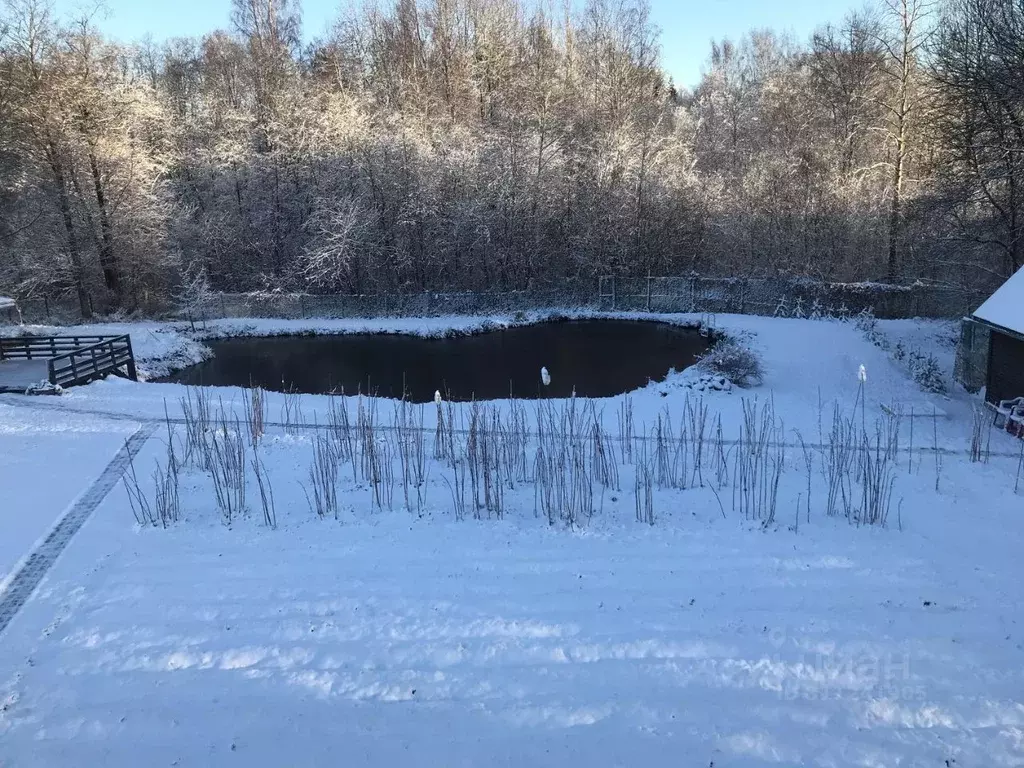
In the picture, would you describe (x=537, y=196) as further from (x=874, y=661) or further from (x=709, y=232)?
(x=874, y=661)

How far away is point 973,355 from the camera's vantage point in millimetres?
12312

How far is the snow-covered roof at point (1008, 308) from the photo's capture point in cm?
935

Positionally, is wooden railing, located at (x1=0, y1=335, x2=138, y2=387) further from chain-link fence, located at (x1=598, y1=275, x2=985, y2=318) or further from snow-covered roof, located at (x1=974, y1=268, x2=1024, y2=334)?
snow-covered roof, located at (x1=974, y1=268, x2=1024, y2=334)

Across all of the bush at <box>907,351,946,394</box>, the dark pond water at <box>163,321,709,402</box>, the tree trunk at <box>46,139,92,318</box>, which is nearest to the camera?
the bush at <box>907,351,946,394</box>

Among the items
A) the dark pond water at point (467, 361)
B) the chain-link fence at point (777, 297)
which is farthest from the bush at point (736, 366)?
the chain-link fence at point (777, 297)

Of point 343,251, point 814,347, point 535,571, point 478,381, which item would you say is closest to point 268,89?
point 343,251

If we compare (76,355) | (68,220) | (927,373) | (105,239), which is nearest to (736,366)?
(927,373)

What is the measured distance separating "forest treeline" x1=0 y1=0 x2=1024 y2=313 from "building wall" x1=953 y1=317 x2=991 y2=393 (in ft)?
16.2

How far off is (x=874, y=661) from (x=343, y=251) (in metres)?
20.7

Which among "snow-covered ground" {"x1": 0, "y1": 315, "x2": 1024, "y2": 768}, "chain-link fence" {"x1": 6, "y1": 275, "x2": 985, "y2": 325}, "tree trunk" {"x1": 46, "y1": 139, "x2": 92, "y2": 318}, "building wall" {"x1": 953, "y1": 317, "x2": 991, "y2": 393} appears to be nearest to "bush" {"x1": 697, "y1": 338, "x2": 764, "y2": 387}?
"building wall" {"x1": 953, "y1": 317, "x2": 991, "y2": 393}

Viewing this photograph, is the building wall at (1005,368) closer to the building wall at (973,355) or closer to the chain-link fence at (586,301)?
the building wall at (973,355)

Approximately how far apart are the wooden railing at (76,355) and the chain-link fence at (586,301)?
6.50m

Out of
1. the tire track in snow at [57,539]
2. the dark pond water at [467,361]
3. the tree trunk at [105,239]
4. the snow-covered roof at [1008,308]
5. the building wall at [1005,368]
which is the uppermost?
the tree trunk at [105,239]

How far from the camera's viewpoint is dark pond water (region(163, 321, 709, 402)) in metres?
14.4
